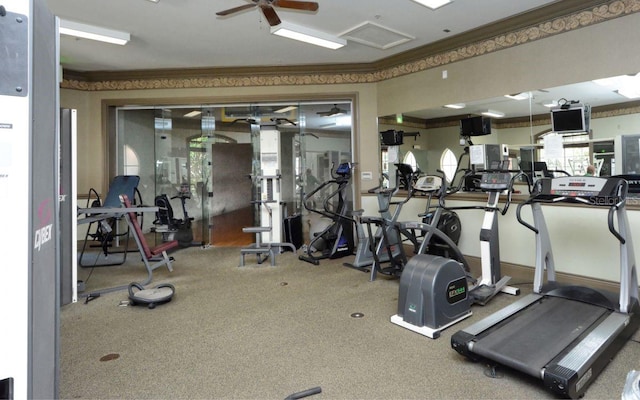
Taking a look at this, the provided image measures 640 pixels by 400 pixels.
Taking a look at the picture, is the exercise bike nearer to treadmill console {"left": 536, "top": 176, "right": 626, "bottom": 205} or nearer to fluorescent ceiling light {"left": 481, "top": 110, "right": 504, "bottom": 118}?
fluorescent ceiling light {"left": 481, "top": 110, "right": 504, "bottom": 118}

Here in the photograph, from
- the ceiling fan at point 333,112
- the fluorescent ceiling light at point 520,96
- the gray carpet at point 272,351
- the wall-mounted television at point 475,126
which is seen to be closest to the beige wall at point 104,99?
the ceiling fan at point 333,112

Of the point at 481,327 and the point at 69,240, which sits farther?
the point at 69,240

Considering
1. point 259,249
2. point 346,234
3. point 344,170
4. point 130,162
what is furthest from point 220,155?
point 346,234

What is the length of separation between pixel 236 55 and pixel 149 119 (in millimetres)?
2531

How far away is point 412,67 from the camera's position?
5621mm

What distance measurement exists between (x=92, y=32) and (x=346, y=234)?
14.7 feet

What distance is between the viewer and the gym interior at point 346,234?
219cm

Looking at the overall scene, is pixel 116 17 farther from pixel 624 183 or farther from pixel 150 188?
pixel 624 183

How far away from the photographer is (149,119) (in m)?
7.11

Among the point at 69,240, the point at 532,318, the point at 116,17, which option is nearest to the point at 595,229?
the point at 532,318

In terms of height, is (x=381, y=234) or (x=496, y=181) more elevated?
(x=496, y=181)

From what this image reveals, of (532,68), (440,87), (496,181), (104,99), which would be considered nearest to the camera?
(496,181)

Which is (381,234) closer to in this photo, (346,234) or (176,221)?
(346,234)

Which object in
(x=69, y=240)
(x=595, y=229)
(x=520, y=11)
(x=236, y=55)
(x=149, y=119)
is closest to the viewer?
(x=69, y=240)
